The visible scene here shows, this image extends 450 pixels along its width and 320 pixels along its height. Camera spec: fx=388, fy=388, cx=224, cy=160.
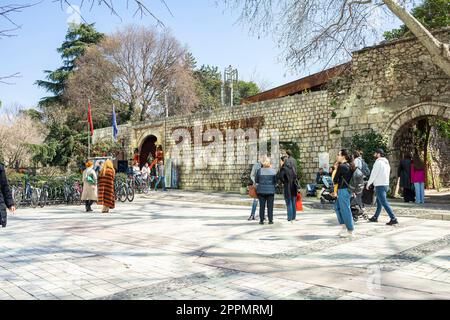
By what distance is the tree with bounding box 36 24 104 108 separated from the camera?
112 ft

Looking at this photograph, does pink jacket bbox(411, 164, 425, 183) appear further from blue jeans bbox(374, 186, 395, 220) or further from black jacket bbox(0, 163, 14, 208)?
black jacket bbox(0, 163, 14, 208)

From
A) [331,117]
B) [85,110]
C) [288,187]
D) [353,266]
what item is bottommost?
[353,266]

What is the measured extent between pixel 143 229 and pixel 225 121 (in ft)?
38.3

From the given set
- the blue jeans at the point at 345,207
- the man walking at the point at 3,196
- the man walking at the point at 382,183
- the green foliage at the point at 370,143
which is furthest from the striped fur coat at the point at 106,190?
the green foliage at the point at 370,143

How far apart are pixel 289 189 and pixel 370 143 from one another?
19.2 ft

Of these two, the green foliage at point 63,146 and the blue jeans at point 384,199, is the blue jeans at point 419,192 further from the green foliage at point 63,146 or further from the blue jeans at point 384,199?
the green foliage at point 63,146

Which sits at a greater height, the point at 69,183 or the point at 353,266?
the point at 69,183

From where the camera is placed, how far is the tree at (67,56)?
34125mm

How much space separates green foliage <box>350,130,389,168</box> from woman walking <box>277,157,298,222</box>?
5397mm

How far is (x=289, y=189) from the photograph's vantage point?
8.31 m

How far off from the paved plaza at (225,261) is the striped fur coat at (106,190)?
2.37 meters

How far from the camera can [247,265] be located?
15.4 ft

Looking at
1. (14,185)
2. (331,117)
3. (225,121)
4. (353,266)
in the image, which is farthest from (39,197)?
(353,266)
